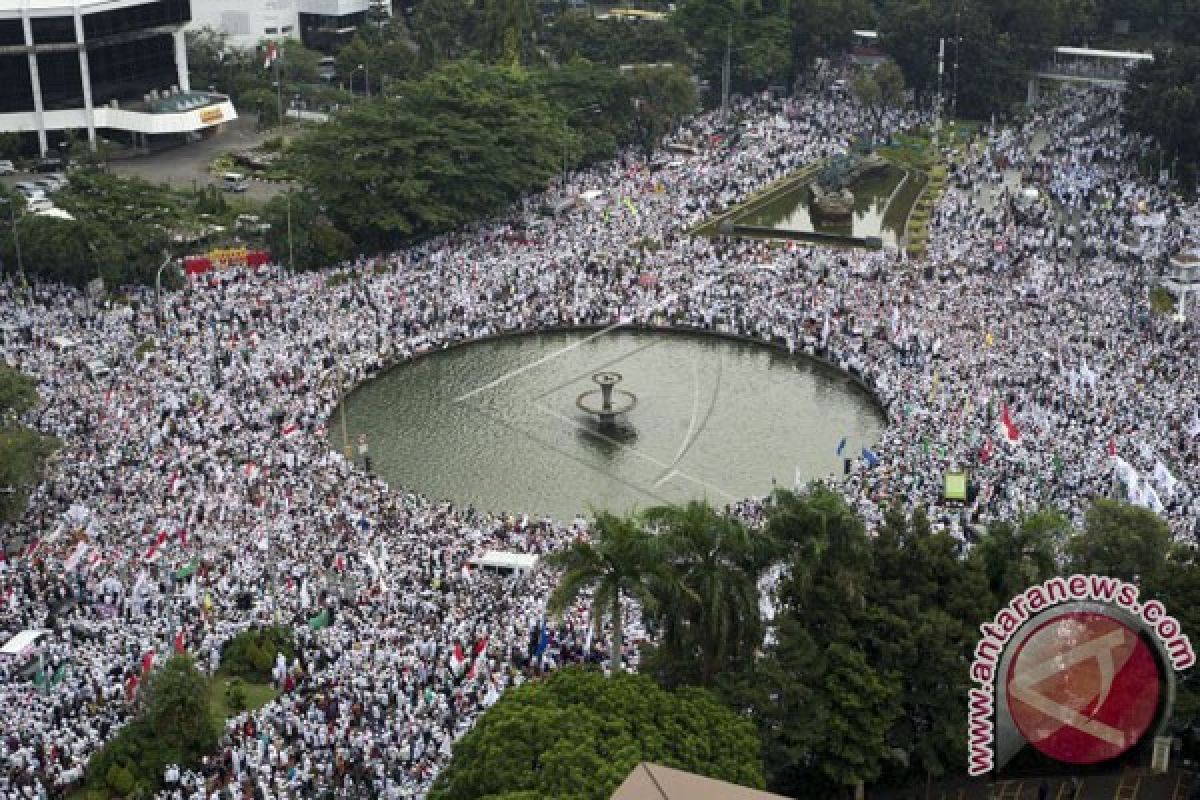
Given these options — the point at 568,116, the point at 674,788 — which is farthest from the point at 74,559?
the point at 568,116

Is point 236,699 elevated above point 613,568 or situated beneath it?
situated beneath

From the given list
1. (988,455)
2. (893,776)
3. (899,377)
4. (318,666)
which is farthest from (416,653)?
(899,377)

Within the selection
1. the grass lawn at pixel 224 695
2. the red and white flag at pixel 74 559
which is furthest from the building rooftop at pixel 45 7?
the grass lawn at pixel 224 695

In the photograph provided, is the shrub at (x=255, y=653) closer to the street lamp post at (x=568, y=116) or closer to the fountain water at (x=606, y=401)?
the fountain water at (x=606, y=401)

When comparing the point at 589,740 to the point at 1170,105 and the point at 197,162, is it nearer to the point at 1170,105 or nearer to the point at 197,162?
the point at 1170,105

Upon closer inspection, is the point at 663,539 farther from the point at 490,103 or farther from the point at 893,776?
the point at 490,103

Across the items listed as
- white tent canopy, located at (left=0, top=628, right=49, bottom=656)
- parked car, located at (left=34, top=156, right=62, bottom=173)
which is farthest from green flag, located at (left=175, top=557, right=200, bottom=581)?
parked car, located at (left=34, top=156, right=62, bottom=173)
